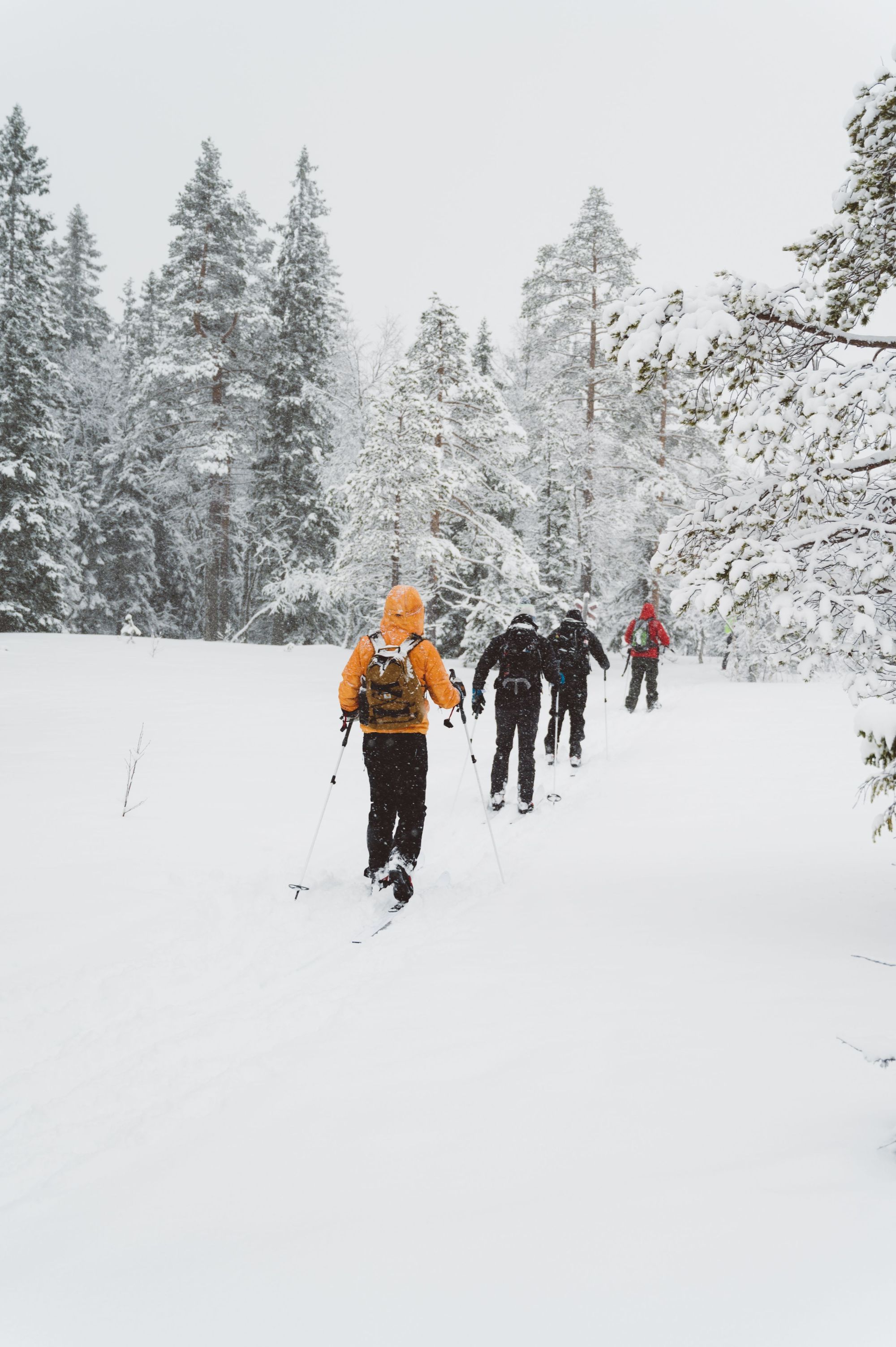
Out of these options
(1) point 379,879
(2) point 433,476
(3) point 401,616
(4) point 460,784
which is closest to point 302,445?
(2) point 433,476

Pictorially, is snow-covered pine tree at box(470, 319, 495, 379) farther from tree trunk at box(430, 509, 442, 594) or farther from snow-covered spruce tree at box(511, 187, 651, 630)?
tree trunk at box(430, 509, 442, 594)

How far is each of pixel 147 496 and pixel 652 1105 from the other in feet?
93.5

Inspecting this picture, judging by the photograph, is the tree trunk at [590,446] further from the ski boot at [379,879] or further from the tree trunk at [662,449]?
the ski boot at [379,879]

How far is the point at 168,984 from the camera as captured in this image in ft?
13.4

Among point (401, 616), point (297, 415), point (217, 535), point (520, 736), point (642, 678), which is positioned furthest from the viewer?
point (217, 535)

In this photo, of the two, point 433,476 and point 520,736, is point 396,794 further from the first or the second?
point 433,476

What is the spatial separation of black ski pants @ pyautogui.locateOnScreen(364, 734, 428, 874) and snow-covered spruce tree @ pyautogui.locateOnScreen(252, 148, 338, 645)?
1905 centimetres

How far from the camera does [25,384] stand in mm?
21719

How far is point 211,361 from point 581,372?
12.0 m

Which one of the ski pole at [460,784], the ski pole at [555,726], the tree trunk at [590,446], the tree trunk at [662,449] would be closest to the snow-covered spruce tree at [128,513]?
the tree trunk at [590,446]

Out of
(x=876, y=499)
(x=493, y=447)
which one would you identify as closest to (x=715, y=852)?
(x=876, y=499)

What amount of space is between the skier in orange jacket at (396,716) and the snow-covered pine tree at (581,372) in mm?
16835

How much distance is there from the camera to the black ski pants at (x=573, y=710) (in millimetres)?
10180

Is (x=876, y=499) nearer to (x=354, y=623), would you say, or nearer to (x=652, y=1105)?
(x=652, y=1105)
